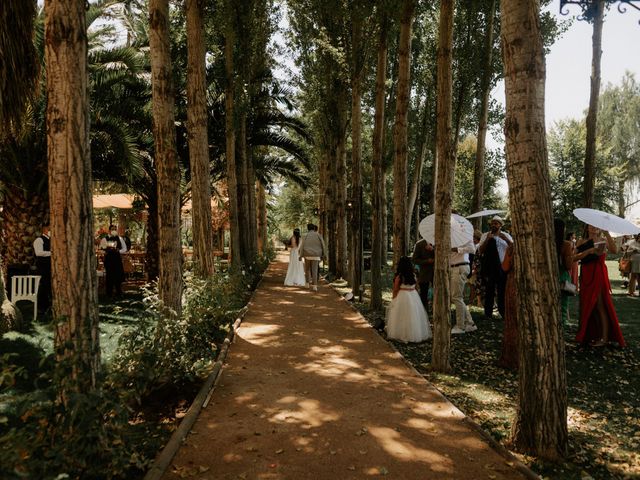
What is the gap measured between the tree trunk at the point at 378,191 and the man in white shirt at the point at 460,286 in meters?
2.20

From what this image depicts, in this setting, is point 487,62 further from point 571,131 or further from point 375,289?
point 571,131

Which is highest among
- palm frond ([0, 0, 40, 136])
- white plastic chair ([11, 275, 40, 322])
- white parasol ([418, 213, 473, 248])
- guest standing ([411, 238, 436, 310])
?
palm frond ([0, 0, 40, 136])

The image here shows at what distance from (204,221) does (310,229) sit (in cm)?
680

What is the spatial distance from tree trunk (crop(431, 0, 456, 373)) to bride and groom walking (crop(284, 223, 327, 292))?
29.9ft

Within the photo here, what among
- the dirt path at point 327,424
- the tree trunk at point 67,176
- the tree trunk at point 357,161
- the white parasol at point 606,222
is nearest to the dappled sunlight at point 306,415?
the dirt path at point 327,424

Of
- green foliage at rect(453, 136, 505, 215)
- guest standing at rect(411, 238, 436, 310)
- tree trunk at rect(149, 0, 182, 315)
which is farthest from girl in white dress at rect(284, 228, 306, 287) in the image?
green foliage at rect(453, 136, 505, 215)

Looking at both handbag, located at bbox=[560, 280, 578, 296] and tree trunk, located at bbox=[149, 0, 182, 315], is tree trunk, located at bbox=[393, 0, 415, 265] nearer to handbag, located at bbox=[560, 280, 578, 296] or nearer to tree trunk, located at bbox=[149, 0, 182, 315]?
handbag, located at bbox=[560, 280, 578, 296]

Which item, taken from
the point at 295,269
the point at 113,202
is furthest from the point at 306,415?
the point at 113,202

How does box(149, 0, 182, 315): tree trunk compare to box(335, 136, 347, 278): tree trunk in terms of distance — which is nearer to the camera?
box(149, 0, 182, 315): tree trunk

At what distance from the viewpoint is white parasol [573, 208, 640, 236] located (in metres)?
7.66

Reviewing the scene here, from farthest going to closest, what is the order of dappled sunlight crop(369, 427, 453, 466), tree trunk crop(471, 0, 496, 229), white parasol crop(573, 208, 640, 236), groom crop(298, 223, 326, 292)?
1. groom crop(298, 223, 326, 292)
2. tree trunk crop(471, 0, 496, 229)
3. white parasol crop(573, 208, 640, 236)
4. dappled sunlight crop(369, 427, 453, 466)

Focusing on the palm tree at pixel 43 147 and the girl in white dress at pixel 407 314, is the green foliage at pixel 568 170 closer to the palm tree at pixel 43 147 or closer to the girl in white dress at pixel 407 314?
the girl in white dress at pixel 407 314

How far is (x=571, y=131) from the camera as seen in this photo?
3056 centimetres

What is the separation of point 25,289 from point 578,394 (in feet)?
33.2
